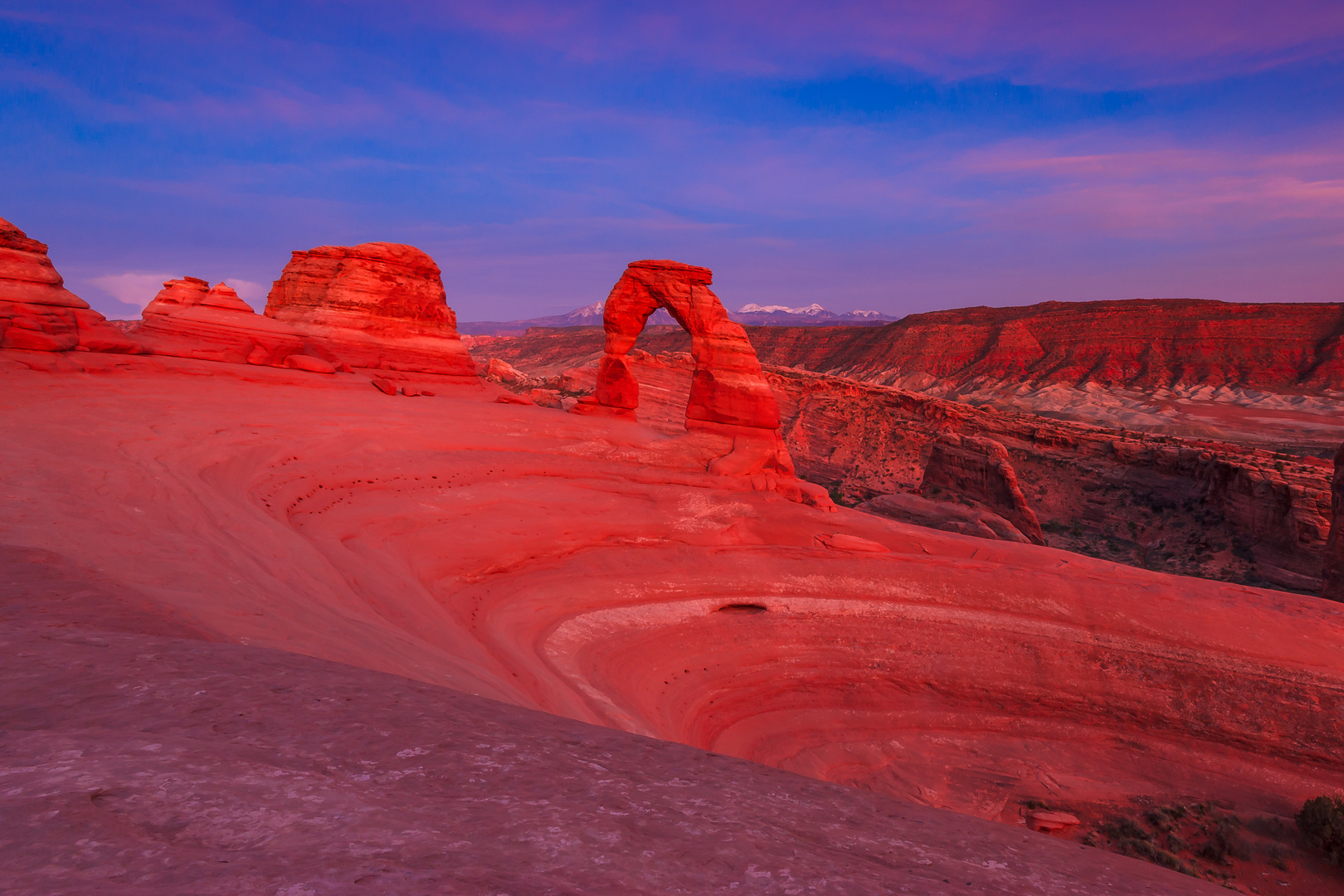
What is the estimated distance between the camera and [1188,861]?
27.1 ft

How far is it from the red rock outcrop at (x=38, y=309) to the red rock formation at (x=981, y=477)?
1117 inches

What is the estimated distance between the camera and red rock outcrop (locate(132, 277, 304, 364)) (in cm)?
1894

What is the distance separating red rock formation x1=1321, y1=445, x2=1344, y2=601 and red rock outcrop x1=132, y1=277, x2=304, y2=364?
98.1ft

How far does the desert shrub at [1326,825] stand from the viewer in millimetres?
8078

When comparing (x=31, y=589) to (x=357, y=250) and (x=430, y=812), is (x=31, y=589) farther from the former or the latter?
(x=357, y=250)

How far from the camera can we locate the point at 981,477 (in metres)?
25.8

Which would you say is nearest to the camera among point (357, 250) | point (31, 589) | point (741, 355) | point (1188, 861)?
point (31, 589)

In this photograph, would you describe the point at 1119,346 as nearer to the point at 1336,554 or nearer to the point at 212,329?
the point at 1336,554

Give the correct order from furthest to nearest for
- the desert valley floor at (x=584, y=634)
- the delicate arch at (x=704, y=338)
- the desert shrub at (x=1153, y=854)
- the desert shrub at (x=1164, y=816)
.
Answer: the delicate arch at (x=704, y=338)
the desert shrub at (x=1164, y=816)
the desert shrub at (x=1153, y=854)
the desert valley floor at (x=584, y=634)

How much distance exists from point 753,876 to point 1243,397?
8597 centimetres

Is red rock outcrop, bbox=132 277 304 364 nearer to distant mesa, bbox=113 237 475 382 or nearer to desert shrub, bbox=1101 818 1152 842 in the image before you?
distant mesa, bbox=113 237 475 382

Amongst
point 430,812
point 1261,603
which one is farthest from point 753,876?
point 1261,603

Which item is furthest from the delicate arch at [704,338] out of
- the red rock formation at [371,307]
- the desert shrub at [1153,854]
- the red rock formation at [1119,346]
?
the red rock formation at [1119,346]

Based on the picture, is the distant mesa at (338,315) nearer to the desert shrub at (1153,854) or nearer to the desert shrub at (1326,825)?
the desert shrub at (1153,854)
